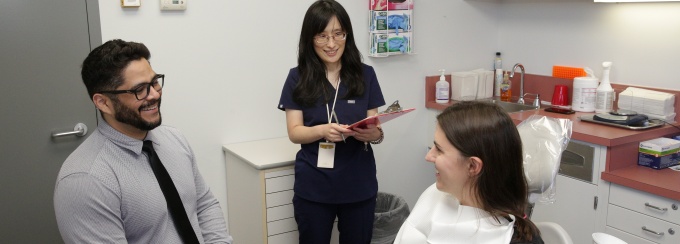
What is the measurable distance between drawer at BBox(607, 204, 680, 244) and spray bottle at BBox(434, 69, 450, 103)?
1.22m

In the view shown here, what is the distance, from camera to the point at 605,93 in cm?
328

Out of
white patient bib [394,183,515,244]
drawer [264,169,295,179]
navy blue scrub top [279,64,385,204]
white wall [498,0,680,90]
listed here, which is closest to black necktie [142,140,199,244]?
white patient bib [394,183,515,244]

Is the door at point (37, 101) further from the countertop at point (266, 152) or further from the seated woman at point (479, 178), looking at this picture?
the seated woman at point (479, 178)

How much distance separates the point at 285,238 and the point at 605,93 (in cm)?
181

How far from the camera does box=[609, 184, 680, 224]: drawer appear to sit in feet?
8.33

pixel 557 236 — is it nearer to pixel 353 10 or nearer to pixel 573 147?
pixel 573 147

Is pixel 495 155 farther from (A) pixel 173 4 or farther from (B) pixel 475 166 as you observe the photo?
(A) pixel 173 4

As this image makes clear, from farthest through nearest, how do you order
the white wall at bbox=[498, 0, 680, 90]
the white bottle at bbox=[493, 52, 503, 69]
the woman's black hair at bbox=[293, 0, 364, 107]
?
1. the white bottle at bbox=[493, 52, 503, 69]
2. the white wall at bbox=[498, 0, 680, 90]
3. the woman's black hair at bbox=[293, 0, 364, 107]

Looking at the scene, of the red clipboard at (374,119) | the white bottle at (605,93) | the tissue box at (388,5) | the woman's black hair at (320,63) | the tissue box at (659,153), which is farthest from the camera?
the tissue box at (388,5)

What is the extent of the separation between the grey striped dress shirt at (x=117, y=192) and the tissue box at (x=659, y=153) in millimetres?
2001

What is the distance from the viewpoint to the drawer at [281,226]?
2.86 meters

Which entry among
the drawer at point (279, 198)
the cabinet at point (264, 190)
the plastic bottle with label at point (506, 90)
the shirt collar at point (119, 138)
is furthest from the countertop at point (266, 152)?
the plastic bottle with label at point (506, 90)

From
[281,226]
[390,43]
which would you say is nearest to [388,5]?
[390,43]

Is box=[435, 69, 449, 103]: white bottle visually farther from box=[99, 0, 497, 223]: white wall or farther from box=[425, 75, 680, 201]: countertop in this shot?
box=[425, 75, 680, 201]: countertop
